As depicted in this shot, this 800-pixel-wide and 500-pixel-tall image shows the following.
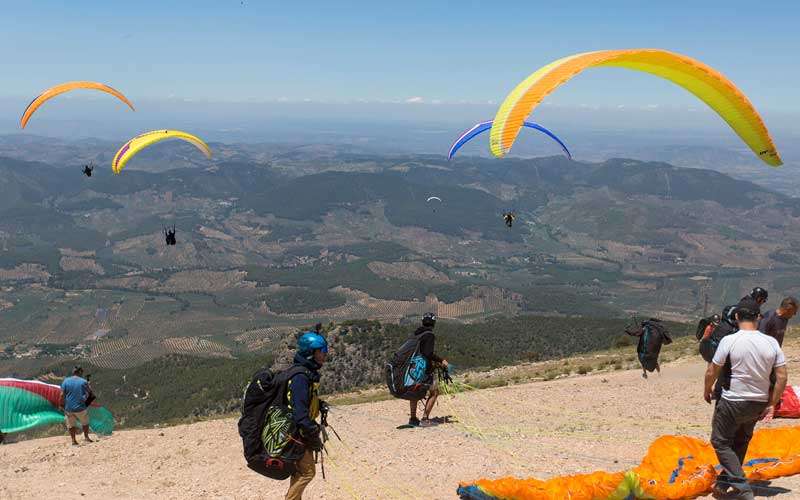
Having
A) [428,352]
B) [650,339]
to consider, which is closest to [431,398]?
[428,352]

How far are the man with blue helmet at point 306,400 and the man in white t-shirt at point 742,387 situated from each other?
5.11 m

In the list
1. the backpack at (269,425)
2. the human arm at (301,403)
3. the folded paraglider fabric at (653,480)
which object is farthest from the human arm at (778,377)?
the backpack at (269,425)

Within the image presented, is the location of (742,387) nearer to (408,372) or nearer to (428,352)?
(428,352)

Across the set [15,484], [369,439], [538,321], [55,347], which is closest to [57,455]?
[15,484]

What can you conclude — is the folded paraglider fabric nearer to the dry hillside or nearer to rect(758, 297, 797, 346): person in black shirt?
the dry hillside

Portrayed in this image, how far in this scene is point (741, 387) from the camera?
7.43 meters

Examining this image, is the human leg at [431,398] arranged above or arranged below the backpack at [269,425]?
below

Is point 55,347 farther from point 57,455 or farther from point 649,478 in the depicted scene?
point 649,478

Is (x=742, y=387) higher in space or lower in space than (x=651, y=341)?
higher

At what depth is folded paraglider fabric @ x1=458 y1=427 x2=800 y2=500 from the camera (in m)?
7.87

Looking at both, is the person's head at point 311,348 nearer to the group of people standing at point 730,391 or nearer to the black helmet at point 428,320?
the group of people standing at point 730,391

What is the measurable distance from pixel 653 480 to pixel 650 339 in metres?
10.5

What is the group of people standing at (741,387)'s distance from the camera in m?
7.31

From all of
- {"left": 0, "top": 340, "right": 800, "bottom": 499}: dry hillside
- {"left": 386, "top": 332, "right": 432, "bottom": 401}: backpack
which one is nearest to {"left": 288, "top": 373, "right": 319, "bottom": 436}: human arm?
{"left": 0, "top": 340, "right": 800, "bottom": 499}: dry hillside
